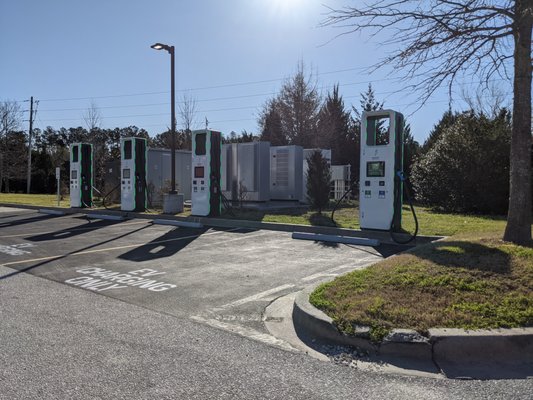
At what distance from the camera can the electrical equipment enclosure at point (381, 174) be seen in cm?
1081

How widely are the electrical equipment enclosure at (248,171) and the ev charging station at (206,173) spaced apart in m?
3.21

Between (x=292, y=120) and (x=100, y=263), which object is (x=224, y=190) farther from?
→ (x=292, y=120)

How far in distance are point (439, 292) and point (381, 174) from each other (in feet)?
20.1

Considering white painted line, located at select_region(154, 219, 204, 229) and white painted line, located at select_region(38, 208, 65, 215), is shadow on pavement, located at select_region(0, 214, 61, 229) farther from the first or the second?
white painted line, located at select_region(154, 219, 204, 229)

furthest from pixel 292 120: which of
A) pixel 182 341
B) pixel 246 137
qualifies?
pixel 182 341

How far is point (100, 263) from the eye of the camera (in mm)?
8484

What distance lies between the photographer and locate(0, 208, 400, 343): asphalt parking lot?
5879 millimetres

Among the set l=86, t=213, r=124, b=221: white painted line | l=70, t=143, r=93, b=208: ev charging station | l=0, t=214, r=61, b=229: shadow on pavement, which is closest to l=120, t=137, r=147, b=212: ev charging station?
l=86, t=213, r=124, b=221: white painted line

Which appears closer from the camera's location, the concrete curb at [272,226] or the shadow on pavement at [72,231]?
the concrete curb at [272,226]

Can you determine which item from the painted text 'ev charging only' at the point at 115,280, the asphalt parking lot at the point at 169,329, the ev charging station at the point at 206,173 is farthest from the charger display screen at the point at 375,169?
the ev charging station at the point at 206,173

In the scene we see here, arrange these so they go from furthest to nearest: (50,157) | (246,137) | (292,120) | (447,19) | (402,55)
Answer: (50,157), (246,137), (292,120), (402,55), (447,19)

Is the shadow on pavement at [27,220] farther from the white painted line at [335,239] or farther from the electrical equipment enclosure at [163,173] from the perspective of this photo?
the white painted line at [335,239]

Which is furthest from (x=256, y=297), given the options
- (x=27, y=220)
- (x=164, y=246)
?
(x=27, y=220)

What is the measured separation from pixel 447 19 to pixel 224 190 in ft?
47.4
